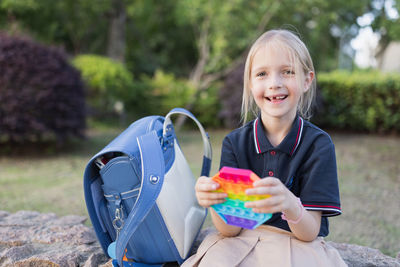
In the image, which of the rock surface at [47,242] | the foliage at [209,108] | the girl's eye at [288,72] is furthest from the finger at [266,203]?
the foliage at [209,108]

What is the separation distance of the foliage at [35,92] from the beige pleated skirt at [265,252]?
4.46 meters

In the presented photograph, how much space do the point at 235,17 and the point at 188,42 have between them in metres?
6.44

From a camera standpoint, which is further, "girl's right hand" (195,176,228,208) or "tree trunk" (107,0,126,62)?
"tree trunk" (107,0,126,62)

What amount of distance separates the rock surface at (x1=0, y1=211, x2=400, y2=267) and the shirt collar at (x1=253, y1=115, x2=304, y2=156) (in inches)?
31.5

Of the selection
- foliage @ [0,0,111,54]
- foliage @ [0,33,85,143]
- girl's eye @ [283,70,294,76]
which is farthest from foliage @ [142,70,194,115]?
girl's eye @ [283,70,294,76]

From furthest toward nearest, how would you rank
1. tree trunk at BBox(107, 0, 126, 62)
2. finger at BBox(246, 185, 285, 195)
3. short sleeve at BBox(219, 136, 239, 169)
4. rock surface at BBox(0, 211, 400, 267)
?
1. tree trunk at BBox(107, 0, 126, 62)
2. rock surface at BBox(0, 211, 400, 267)
3. short sleeve at BBox(219, 136, 239, 169)
4. finger at BBox(246, 185, 285, 195)

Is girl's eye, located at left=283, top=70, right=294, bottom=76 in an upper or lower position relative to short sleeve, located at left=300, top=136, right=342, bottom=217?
upper

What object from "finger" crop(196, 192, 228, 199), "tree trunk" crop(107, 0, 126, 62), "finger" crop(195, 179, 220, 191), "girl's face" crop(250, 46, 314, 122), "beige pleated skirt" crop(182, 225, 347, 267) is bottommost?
"beige pleated skirt" crop(182, 225, 347, 267)

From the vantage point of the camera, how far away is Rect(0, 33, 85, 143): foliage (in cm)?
503

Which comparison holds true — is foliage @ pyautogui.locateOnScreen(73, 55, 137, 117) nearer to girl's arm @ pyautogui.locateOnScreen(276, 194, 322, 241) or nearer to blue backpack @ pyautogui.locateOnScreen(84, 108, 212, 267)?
blue backpack @ pyautogui.locateOnScreen(84, 108, 212, 267)

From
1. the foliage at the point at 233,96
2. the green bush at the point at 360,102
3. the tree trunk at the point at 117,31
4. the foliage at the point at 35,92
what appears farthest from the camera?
the tree trunk at the point at 117,31

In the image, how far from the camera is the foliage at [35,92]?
16.5 ft

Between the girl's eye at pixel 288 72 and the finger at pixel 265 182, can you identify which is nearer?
the finger at pixel 265 182

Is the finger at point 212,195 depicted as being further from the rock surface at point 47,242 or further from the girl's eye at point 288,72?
the rock surface at point 47,242
